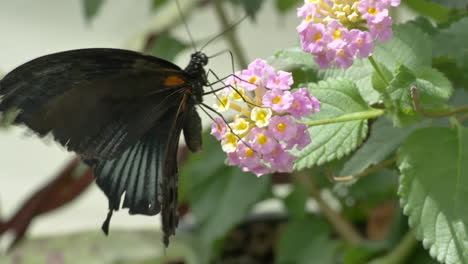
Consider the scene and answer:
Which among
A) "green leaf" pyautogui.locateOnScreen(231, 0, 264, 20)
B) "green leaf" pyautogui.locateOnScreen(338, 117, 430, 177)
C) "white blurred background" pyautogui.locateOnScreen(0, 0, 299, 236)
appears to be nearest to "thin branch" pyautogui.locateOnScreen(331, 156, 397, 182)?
"green leaf" pyautogui.locateOnScreen(338, 117, 430, 177)

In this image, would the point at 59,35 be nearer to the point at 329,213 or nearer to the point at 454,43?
the point at 329,213

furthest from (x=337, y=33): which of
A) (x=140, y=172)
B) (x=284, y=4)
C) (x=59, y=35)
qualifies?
(x=59, y=35)

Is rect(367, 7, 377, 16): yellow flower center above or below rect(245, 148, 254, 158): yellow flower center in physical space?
above

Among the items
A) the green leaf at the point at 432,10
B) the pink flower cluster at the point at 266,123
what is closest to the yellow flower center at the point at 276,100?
the pink flower cluster at the point at 266,123

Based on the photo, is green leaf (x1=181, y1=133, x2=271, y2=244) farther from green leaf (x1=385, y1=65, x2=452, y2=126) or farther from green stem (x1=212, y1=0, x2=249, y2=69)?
green leaf (x1=385, y1=65, x2=452, y2=126)

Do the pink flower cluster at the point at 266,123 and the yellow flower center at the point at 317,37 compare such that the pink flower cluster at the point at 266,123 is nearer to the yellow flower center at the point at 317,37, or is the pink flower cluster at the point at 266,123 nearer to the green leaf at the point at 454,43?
the yellow flower center at the point at 317,37
